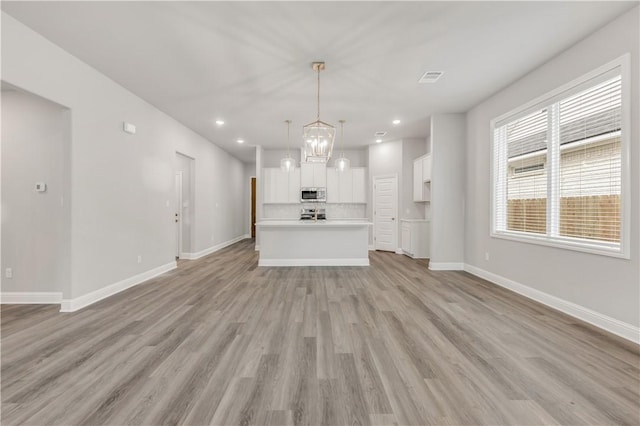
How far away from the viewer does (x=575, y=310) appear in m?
3.18

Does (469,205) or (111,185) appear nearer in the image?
(111,185)

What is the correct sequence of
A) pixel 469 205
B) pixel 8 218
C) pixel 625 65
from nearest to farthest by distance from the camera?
pixel 625 65, pixel 8 218, pixel 469 205

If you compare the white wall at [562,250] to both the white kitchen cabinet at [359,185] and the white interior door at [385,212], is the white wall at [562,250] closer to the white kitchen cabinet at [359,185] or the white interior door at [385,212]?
the white interior door at [385,212]

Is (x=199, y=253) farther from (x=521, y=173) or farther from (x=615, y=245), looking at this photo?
(x=615, y=245)

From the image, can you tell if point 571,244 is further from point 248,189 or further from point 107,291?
point 248,189

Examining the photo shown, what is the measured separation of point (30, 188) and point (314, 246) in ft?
14.6

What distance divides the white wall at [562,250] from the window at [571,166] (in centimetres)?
10

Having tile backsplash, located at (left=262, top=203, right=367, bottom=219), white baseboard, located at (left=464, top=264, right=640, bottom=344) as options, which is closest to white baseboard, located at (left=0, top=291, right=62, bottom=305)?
tile backsplash, located at (left=262, top=203, right=367, bottom=219)

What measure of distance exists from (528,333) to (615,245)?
1252 mm

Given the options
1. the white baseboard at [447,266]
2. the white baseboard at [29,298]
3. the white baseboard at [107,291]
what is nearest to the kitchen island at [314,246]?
the white baseboard at [447,266]

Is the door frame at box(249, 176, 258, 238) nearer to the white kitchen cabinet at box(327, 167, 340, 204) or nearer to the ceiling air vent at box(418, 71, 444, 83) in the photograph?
the white kitchen cabinet at box(327, 167, 340, 204)

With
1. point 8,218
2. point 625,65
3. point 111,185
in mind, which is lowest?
point 8,218

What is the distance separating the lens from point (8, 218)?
3.64 metres

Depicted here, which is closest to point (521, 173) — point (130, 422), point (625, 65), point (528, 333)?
point (625, 65)
